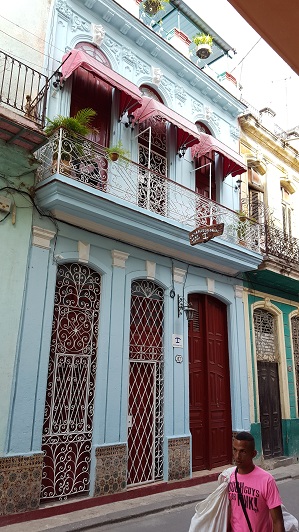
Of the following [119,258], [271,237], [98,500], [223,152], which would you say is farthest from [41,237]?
[271,237]

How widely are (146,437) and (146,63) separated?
8313 mm

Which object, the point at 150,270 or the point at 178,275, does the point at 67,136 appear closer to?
the point at 150,270

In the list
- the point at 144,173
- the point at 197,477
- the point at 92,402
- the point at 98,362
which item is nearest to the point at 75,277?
the point at 98,362

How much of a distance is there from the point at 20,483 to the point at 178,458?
332 cm

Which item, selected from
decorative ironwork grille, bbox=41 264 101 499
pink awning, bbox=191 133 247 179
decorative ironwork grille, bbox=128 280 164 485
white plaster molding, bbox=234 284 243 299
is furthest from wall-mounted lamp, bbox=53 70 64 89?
white plaster molding, bbox=234 284 243 299

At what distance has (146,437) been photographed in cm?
791

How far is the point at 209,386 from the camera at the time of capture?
30.5 feet

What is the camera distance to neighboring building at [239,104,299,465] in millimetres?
10750

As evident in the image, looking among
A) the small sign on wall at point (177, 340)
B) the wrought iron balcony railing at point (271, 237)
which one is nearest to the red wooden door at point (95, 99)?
the small sign on wall at point (177, 340)

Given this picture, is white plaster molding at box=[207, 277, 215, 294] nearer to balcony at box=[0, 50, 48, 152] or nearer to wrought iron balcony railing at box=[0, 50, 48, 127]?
balcony at box=[0, 50, 48, 152]

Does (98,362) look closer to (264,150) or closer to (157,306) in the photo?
(157,306)

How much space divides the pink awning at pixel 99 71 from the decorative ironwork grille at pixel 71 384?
3549 millimetres

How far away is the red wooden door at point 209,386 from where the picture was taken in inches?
353

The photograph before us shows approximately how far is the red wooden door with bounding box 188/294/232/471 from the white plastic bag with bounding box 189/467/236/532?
19.2 ft
